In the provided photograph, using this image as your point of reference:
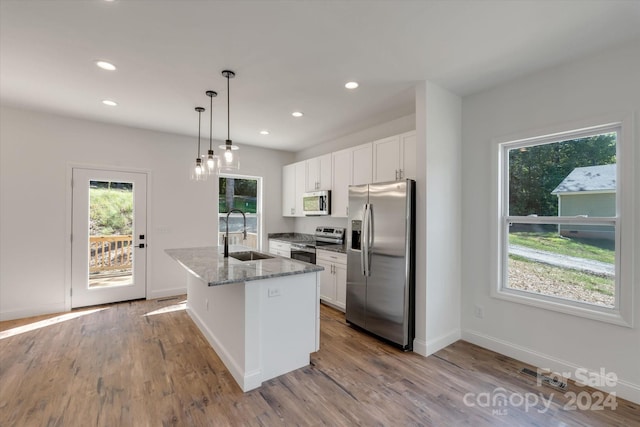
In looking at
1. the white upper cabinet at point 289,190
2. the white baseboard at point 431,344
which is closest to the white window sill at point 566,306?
the white baseboard at point 431,344

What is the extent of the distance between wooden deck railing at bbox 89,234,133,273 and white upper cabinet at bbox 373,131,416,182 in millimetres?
3985

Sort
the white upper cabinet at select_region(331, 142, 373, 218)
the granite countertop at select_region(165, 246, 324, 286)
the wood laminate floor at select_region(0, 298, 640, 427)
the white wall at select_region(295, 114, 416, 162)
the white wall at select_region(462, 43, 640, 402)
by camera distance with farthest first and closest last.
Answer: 1. the white upper cabinet at select_region(331, 142, 373, 218)
2. the white wall at select_region(295, 114, 416, 162)
3. the white wall at select_region(462, 43, 640, 402)
4. the granite countertop at select_region(165, 246, 324, 286)
5. the wood laminate floor at select_region(0, 298, 640, 427)

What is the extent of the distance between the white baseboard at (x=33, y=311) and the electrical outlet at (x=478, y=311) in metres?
5.47

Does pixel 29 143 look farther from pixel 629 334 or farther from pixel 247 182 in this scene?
pixel 629 334

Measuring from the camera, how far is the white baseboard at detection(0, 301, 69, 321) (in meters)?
3.78

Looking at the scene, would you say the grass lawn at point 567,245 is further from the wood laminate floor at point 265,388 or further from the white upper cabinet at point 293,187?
the white upper cabinet at point 293,187

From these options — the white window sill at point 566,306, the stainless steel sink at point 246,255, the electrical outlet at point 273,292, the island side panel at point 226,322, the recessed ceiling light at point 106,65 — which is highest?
the recessed ceiling light at point 106,65

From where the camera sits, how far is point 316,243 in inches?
193

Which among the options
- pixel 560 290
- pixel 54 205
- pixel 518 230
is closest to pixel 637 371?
pixel 560 290

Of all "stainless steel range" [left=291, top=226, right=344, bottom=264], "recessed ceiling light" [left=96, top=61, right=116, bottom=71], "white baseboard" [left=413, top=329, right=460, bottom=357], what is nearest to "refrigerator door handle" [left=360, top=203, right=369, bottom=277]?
"white baseboard" [left=413, top=329, right=460, bottom=357]

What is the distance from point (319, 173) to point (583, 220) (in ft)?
11.4

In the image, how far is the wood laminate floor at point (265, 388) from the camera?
79.0 inches

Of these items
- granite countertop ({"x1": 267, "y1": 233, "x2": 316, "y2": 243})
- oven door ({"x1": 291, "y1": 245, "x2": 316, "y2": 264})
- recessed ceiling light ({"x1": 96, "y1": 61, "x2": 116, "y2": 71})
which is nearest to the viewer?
recessed ceiling light ({"x1": 96, "y1": 61, "x2": 116, "y2": 71})

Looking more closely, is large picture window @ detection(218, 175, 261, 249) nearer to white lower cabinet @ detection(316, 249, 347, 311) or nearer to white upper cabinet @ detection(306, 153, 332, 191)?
white upper cabinet @ detection(306, 153, 332, 191)
